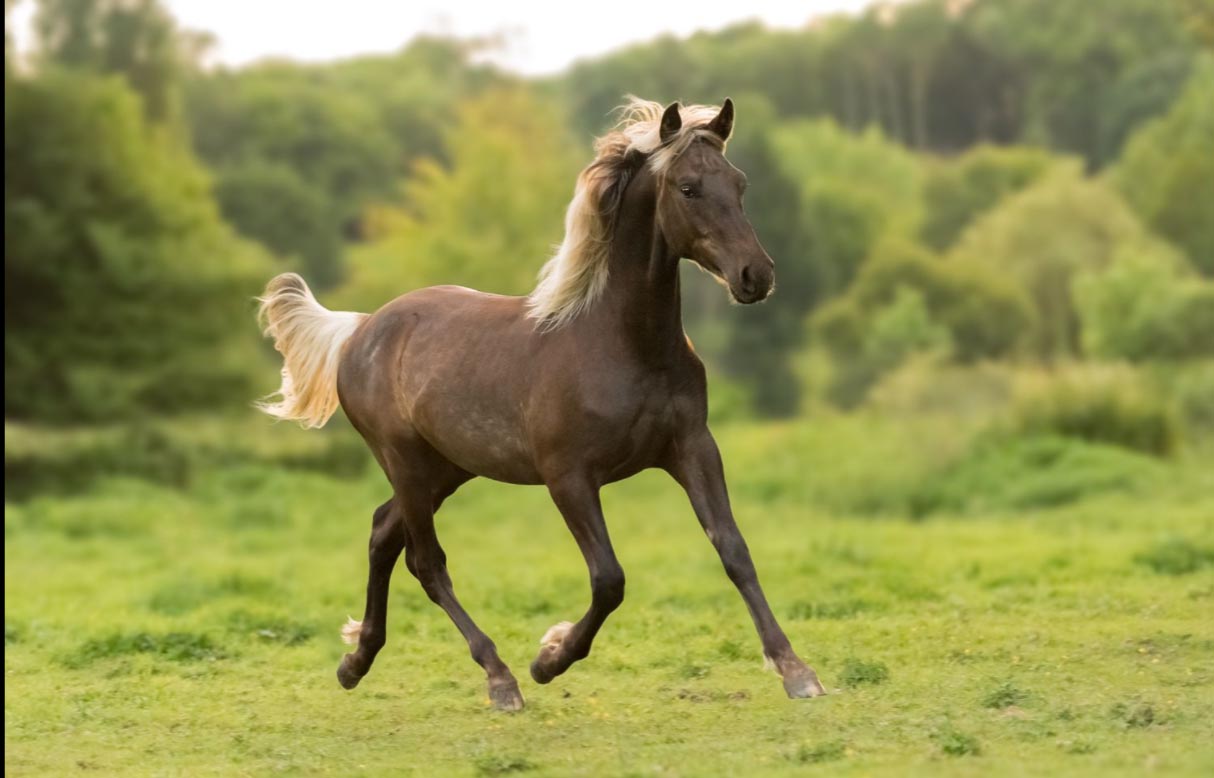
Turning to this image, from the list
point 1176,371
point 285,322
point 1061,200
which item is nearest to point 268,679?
point 285,322

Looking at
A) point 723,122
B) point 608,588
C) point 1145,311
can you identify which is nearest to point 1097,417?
point 1145,311

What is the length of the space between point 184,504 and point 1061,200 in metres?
25.5

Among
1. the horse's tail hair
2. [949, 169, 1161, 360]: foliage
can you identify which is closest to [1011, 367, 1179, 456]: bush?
[949, 169, 1161, 360]: foliage

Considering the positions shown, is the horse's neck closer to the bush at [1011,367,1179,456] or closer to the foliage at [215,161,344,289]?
the bush at [1011,367,1179,456]

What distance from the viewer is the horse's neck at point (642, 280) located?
7004 mm

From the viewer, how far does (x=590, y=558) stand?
7035 mm

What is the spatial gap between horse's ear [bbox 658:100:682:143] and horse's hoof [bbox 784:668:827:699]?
89.6 inches

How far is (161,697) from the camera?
27.7 ft

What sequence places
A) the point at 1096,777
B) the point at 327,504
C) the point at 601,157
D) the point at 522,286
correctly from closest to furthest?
the point at 1096,777
the point at 601,157
the point at 327,504
the point at 522,286

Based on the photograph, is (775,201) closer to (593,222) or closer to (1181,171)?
(1181,171)

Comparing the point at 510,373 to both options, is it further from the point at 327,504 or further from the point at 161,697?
the point at 327,504

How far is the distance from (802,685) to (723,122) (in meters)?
2.34

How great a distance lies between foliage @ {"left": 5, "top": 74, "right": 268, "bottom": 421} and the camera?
1113 inches

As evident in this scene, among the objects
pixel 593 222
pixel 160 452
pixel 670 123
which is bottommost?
pixel 160 452
